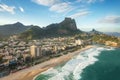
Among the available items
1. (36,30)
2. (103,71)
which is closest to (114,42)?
(36,30)

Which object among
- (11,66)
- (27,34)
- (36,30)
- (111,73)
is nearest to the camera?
(111,73)

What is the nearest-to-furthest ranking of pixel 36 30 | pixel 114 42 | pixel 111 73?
pixel 111 73
pixel 114 42
pixel 36 30

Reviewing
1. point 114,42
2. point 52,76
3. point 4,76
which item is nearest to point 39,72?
point 52,76

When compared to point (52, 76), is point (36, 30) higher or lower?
higher

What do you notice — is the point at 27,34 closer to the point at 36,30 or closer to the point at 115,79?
the point at 36,30

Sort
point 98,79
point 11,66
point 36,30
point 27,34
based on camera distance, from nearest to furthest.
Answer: point 98,79 → point 11,66 → point 27,34 → point 36,30

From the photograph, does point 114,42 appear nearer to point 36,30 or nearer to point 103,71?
point 36,30

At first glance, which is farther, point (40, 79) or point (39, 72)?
point (39, 72)

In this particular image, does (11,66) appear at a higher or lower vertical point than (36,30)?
lower

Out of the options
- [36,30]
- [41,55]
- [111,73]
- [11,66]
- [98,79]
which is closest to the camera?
[98,79]
